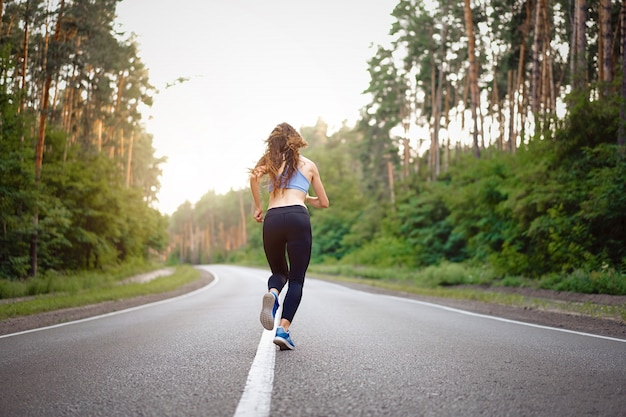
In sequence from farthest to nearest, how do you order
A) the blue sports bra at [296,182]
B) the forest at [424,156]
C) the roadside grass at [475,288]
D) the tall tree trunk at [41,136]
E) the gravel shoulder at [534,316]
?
the tall tree trunk at [41,136] → the forest at [424,156] → the roadside grass at [475,288] → the gravel shoulder at [534,316] → the blue sports bra at [296,182]

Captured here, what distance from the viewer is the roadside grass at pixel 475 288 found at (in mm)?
9039

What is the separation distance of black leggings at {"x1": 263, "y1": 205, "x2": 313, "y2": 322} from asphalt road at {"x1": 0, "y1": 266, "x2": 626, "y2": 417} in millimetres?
544

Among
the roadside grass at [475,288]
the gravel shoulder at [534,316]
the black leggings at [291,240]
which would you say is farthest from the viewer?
the roadside grass at [475,288]

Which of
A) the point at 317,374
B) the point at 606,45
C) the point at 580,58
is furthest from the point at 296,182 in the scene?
the point at 606,45

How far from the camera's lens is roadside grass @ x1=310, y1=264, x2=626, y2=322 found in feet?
29.7

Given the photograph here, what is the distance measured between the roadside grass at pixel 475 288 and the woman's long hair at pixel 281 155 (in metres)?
6.44

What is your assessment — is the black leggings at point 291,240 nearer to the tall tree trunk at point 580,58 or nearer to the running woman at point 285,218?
the running woman at point 285,218

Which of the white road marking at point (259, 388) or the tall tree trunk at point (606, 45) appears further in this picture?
the tall tree trunk at point (606, 45)

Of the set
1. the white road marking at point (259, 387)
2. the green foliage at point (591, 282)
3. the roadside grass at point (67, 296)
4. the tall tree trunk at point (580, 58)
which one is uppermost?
the tall tree trunk at point (580, 58)

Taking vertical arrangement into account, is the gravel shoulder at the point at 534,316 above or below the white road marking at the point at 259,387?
below

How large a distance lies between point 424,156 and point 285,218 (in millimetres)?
45207

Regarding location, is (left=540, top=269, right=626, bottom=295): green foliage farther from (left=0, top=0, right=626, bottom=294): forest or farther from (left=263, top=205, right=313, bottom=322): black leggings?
(left=263, top=205, right=313, bottom=322): black leggings

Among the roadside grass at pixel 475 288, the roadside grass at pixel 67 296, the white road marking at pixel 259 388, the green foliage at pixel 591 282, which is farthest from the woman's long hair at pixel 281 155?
the green foliage at pixel 591 282

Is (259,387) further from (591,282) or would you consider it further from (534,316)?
(591,282)
